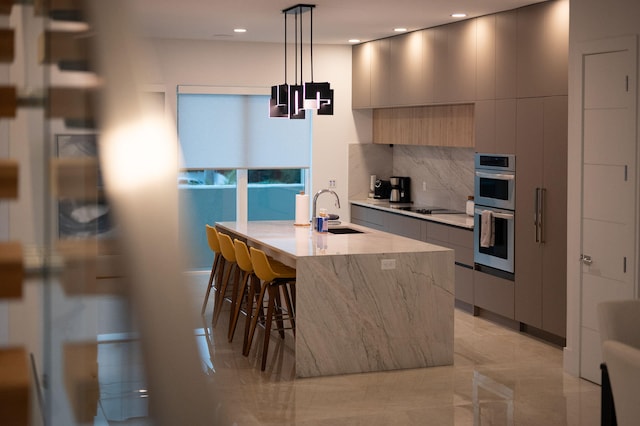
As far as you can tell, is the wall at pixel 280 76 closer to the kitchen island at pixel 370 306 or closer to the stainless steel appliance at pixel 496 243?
the stainless steel appliance at pixel 496 243

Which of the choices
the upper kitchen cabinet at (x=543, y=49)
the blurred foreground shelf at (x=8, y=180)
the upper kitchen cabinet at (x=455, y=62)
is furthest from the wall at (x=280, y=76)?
the blurred foreground shelf at (x=8, y=180)

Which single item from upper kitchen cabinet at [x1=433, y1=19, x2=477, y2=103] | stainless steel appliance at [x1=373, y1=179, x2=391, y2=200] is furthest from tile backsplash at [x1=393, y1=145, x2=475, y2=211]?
upper kitchen cabinet at [x1=433, y1=19, x2=477, y2=103]

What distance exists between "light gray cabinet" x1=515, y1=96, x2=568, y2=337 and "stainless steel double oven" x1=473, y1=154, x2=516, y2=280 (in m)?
0.09

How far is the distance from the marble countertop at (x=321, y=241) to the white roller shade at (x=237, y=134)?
2.04 meters

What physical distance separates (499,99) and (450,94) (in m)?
0.88

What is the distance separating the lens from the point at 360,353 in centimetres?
559

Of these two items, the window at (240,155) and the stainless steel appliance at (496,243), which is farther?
the window at (240,155)

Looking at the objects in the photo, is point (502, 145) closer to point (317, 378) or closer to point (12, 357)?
point (317, 378)

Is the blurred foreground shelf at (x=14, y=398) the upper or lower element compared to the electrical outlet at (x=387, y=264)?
upper

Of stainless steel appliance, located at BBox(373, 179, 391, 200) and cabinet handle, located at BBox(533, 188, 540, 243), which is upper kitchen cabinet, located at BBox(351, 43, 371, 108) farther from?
cabinet handle, located at BBox(533, 188, 540, 243)

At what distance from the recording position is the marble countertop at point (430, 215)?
749 cm

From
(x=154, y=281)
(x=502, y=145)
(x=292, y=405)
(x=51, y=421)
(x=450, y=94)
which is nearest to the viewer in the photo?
(x=154, y=281)

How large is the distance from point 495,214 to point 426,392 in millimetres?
2153

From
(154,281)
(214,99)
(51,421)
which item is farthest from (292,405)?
(214,99)
